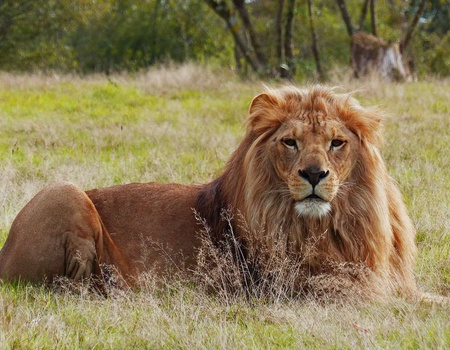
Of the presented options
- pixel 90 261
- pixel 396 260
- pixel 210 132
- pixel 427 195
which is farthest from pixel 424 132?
pixel 90 261

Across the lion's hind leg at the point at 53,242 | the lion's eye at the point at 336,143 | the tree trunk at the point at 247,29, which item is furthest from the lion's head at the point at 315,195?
the tree trunk at the point at 247,29

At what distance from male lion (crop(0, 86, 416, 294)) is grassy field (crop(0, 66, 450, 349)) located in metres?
0.24

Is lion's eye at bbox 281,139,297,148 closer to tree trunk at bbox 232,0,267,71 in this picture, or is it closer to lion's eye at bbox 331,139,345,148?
lion's eye at bbox 331,139,345,148

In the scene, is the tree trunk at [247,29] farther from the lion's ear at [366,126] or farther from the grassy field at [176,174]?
the lion's ear at [366,126]

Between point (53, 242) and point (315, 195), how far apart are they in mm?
1620

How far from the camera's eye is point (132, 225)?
5.29 meters

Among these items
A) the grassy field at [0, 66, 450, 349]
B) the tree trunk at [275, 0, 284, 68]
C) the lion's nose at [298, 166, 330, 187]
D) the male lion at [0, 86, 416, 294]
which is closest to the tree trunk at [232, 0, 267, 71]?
the tree trunk at [275, 0, 284, 68]

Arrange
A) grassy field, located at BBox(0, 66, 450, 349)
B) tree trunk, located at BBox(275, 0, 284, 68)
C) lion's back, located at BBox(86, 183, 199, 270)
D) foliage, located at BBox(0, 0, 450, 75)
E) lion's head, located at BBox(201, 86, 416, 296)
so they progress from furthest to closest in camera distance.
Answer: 1. foliage, located at BBox(0, 0, 450, 75)
2. tree trunk, located at BBox(275, 0, 284, 68)
3. lion's back, located at BBox(86, 183, 199, 270)
4. lion's head, located at BBox(201, 86, 416, 296)
5. grassy field, located at BBox(0, 66, 450, 349)

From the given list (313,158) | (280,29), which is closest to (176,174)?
(313,158)

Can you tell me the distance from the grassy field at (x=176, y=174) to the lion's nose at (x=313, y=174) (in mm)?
690

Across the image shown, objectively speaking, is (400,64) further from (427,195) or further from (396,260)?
(396,260)

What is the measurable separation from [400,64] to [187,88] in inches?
183

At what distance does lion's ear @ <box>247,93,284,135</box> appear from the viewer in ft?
16.1

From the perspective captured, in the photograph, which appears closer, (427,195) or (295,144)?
(295,144)
